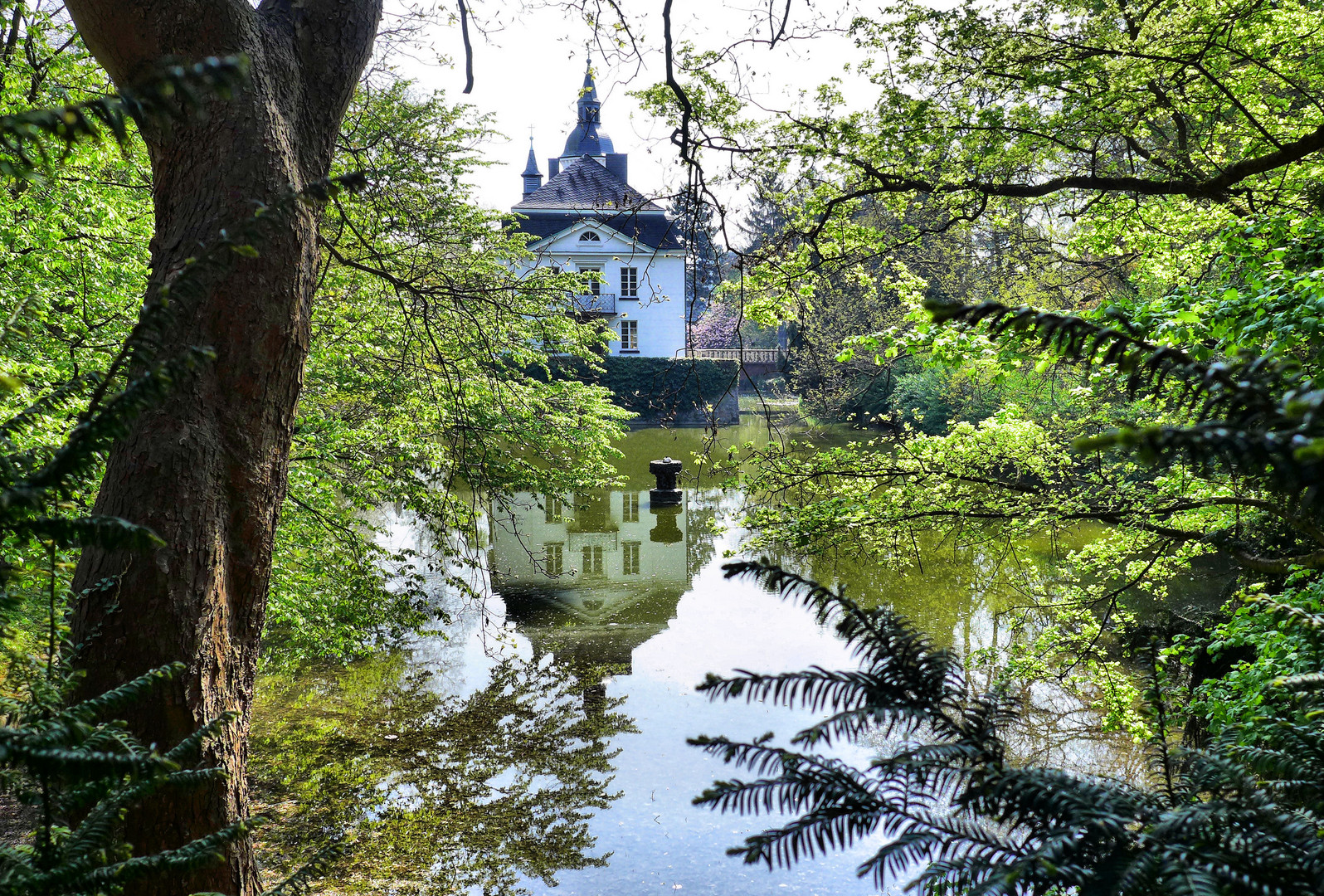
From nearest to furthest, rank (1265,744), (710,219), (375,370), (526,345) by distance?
(1265,744)
(710,219)
(375,370)
(526,345)

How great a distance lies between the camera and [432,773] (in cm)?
633

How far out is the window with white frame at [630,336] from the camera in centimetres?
3041

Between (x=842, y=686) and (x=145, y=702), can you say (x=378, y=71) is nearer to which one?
(x=145, y=702)

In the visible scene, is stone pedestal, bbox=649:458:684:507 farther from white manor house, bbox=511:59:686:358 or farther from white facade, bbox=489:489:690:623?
white manor house, bbox=511:59:686:358

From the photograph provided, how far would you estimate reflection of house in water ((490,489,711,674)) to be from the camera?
9.28 meters

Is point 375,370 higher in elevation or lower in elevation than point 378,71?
lower

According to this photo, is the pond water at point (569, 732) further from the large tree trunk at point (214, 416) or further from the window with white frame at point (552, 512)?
the window with white frame at point (552, 512)

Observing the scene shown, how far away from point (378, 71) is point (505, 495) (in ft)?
11.1

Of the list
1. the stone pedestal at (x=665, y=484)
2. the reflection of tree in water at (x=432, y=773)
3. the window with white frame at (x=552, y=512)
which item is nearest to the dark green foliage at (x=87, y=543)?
the reflection of tree in water at (x=432, y=773)

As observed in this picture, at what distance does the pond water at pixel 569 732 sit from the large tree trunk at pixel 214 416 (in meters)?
2.71

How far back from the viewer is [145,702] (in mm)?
1942

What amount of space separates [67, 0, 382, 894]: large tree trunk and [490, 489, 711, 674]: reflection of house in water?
4.20 meters

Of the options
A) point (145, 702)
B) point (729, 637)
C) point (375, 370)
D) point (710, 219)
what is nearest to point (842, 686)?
point (145, 702)

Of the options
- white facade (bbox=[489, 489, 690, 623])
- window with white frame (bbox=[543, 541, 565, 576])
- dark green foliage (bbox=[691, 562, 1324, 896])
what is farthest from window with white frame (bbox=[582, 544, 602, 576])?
dark green foliage (bbox=[691, 562, 1324, 896])
